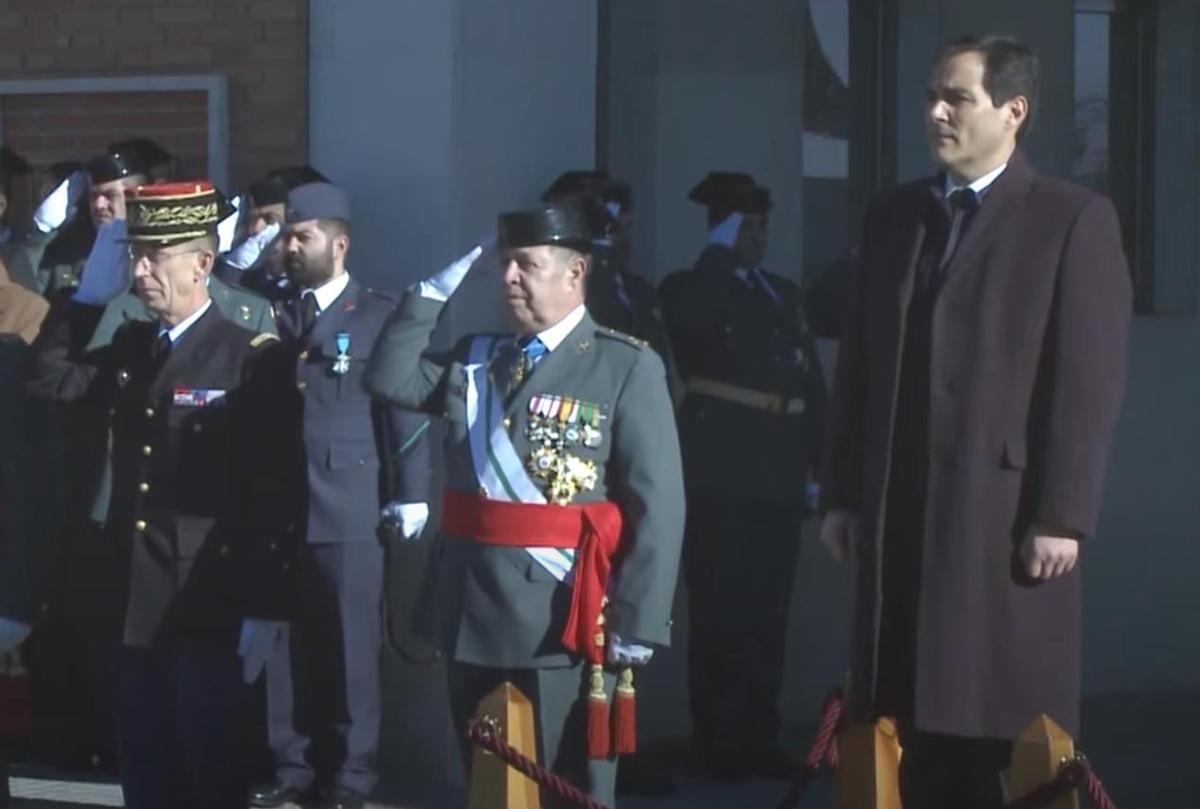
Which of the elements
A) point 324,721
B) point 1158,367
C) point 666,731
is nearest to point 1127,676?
point 1158,367

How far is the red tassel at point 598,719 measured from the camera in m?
5.46

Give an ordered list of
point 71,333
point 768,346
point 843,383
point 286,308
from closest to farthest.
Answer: point 843,383
point 71,333
point 286,308
point 768,346

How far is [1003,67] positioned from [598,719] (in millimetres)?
1698

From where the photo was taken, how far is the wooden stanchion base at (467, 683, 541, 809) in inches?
195

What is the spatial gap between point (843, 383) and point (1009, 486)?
50cm

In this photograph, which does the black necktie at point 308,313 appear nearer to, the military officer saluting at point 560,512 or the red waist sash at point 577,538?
the military officer saluting at point 560,512

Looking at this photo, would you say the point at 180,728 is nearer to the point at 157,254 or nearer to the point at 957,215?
the point at 157,254

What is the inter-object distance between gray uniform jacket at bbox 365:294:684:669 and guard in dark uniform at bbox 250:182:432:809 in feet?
6.27

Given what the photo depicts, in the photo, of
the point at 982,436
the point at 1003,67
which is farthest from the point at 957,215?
the point at 982,436

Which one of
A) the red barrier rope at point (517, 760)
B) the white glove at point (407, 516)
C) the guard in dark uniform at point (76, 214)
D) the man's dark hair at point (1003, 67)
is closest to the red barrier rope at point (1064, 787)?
the red barrier rope at point (517, 760)

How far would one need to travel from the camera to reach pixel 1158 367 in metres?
10.1

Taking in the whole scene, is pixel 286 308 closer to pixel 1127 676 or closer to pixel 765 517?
pixel 765 517

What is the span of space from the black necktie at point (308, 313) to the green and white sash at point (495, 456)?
79.2 inches

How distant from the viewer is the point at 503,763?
16.2ft
